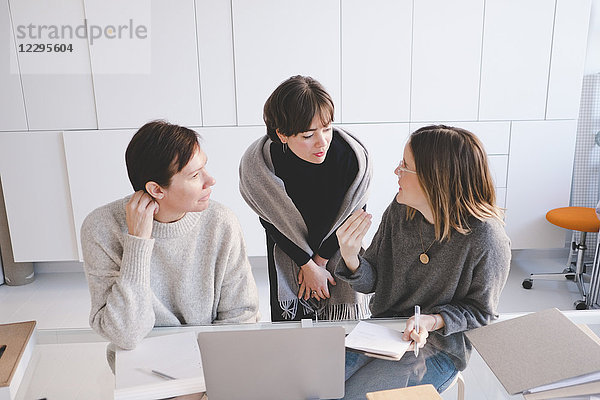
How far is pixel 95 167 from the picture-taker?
11.1 feet

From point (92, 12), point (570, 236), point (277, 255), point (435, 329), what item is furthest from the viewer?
point (570, 236)

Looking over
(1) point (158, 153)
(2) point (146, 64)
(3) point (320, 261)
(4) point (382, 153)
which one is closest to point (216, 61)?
(2) point (146, 64)

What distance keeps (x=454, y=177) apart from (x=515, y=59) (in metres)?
2.32

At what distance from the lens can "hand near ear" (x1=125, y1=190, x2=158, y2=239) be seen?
1.42 m

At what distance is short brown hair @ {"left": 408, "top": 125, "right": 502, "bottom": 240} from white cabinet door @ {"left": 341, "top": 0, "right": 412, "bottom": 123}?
1.99 metres

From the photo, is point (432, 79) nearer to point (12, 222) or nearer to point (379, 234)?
point (379, 234)

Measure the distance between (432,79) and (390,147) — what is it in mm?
485

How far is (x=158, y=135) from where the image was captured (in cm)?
145

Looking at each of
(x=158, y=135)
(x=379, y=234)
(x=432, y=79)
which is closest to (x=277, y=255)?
(x=379, y=234)

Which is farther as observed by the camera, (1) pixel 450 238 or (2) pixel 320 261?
(2) pixel 320 261

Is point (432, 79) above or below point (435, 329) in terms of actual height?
above

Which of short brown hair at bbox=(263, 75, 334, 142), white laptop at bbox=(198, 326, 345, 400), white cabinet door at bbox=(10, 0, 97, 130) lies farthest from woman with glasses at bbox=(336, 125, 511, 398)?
white cabinet door at bbox=(10, 0, 97, 130)

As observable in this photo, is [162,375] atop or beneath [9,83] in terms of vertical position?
beneath

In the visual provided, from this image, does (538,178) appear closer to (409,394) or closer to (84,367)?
(409,394)
